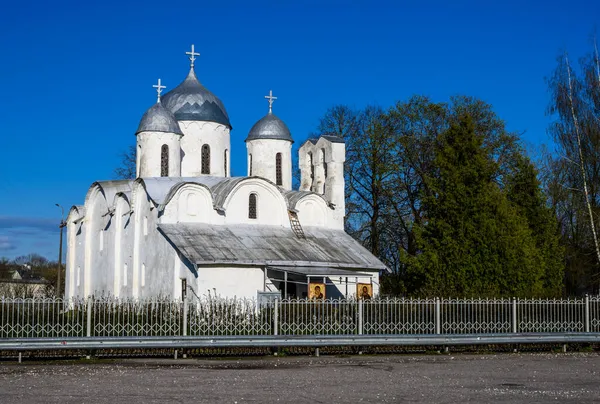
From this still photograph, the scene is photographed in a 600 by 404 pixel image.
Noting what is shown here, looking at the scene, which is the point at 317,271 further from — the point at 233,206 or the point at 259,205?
the point at 233,206

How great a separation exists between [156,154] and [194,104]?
352cm

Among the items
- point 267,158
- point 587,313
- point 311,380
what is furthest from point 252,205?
point 311,380

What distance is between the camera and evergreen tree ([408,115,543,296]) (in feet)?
86.3

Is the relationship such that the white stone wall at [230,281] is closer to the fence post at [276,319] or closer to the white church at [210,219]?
the white church at [210,219]

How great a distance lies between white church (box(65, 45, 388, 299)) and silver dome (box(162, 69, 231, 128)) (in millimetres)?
51

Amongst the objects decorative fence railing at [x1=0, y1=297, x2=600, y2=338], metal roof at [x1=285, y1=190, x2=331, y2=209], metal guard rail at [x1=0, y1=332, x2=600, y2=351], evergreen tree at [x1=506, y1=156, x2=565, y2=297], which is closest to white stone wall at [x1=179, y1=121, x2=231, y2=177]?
metal roof at [x1=285, y1=190, x2=331, y2=209]

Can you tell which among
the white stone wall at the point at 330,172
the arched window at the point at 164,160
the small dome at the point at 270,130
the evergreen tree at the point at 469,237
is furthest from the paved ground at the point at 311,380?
the small dome at the point at 270,130

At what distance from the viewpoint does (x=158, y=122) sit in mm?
→ 34781

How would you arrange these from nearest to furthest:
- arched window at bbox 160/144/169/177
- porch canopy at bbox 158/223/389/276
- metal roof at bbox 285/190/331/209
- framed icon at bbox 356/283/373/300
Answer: porch canopy at bbox 158/223/389/276 → framed icon at bbox 356/283/373/300 → metal roof at bbox 285/190/331/209 → arched window at bbox 160/144/169/177

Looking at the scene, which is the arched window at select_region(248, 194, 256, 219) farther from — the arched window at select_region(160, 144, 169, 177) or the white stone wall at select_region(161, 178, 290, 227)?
the arched window at select_region(160, 144, 169, 177)

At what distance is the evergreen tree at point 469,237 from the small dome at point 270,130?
10.3 metres

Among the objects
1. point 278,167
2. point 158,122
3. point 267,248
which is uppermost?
point 158,122

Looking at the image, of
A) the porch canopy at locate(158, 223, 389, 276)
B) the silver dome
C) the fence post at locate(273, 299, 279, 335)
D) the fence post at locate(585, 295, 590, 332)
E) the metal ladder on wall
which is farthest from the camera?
the silver dome

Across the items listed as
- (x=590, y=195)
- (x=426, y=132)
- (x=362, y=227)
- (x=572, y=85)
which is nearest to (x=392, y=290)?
(x=362, y=227)
